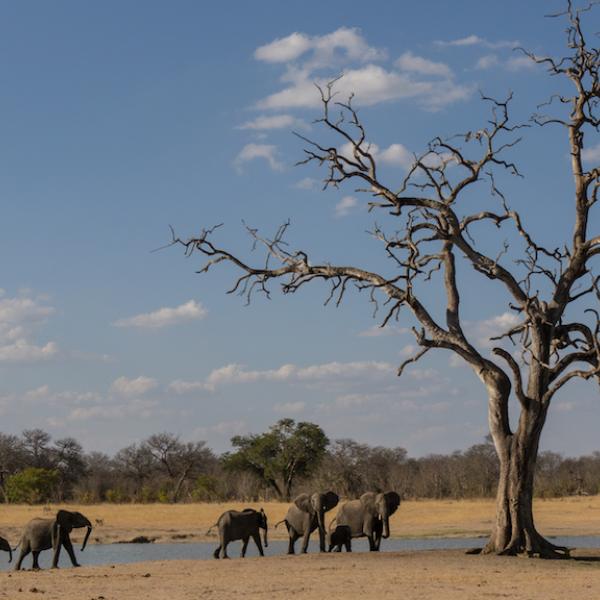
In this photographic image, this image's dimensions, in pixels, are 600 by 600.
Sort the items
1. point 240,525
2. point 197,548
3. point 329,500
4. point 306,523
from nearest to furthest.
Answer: point 240,525, point 329,500, point 306,523, point 197,548

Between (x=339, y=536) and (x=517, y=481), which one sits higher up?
(x=517, y=481)

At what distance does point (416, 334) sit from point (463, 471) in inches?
1752

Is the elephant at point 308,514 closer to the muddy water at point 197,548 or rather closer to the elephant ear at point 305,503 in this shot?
the elephant ear at point 305,503

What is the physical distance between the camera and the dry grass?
122 feet

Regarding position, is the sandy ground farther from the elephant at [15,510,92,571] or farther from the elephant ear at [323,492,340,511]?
the elephant ear at [323,492,340,511]

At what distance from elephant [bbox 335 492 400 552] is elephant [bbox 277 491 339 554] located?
659mm

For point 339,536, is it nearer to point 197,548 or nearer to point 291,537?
point 291,537

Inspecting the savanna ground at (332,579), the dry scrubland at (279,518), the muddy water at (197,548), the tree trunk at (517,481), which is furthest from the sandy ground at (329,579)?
the dry scrubland at (279,518)

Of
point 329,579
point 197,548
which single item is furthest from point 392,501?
point 197,548

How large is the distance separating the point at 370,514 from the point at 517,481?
4.74 m

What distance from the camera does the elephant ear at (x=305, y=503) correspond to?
81.3ft

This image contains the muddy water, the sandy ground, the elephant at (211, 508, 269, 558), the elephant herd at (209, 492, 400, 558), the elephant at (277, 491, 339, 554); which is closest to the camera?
the sandy ground

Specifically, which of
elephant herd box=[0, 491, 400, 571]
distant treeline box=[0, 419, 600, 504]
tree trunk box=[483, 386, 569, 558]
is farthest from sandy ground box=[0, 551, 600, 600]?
distant treeline box=[0, 419, 600, 504]

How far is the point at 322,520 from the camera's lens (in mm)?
24297
